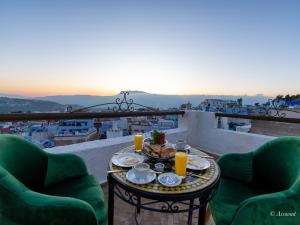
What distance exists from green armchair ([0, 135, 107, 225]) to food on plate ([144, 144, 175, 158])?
1.53ft

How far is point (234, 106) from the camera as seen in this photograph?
3.36 metres

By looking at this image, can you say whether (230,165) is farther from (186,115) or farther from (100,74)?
(100,74)

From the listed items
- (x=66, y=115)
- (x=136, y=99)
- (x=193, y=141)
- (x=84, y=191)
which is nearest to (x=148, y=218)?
(x=84, y=191)

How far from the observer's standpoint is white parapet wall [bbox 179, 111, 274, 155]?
3338 millimetres

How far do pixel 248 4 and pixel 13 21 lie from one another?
448 cm

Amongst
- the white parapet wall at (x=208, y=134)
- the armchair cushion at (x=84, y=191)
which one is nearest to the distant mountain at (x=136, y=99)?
the white parapet wall at (x=208, y=134)

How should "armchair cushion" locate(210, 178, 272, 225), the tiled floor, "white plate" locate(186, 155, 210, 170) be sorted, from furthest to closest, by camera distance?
the tiled floor
"white plate" locate(186, 155, 210, 170)
"armchair cushion" locate(210, 178, 272, 225)

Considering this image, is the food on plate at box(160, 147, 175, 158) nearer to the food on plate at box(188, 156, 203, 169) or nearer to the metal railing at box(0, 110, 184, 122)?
the food on plate at box(188, 156, 203, 169)

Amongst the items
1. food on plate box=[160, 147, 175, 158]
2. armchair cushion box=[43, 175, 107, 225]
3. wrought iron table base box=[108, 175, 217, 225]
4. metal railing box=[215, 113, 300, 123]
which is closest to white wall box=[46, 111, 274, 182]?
metal railing box=[215, 113, 300, 123]

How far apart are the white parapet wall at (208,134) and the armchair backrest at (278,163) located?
5.80 ft

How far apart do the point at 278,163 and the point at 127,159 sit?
1207 mm

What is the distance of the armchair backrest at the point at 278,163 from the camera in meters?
1.27

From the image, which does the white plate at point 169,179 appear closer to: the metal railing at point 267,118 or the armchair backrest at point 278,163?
A: the armchair backrest at point 278,163

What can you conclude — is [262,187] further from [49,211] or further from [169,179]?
[49,211]
